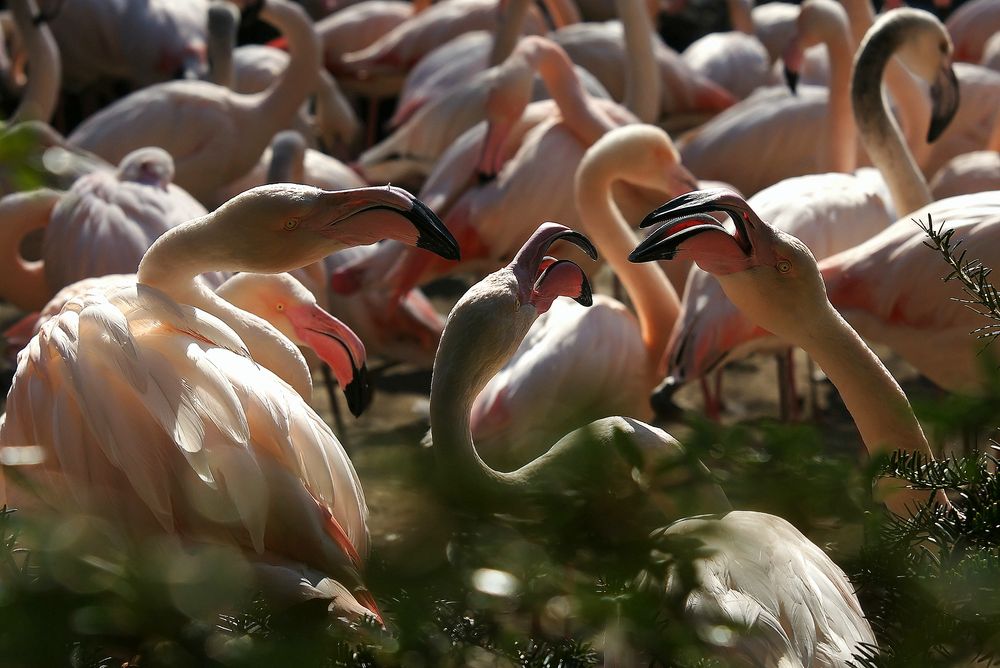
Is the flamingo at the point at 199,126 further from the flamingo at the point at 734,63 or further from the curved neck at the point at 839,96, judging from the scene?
the flamingo at the point at 734,63

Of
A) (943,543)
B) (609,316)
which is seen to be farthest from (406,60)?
(943,543)

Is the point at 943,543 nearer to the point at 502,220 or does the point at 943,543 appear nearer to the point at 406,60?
the point at 502,220

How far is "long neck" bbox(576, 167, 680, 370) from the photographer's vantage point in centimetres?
411

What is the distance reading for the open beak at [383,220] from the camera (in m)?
2.14

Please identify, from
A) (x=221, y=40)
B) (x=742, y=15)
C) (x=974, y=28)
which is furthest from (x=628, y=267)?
(x=742, y=15)

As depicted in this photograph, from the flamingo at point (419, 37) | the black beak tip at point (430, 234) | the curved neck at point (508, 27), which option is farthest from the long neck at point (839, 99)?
the flamingo at point (419, 37)

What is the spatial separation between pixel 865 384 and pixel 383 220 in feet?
3.25

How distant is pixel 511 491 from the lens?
1.01m

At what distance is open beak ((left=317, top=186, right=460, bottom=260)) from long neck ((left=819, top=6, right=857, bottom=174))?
332 centimetres

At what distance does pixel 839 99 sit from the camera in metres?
5.14

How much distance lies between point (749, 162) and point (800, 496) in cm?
500

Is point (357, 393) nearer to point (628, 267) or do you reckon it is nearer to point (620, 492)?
point (628, 267)

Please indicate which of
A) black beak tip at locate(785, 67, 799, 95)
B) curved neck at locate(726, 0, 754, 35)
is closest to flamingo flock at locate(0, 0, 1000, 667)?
black beak tip at locate(785, 67, 799, 95)

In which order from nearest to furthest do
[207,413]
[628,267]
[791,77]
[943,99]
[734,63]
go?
1. [207,413]
2. [628,267]
3. [943,99]
4. [791,77]
5. [734,63]
